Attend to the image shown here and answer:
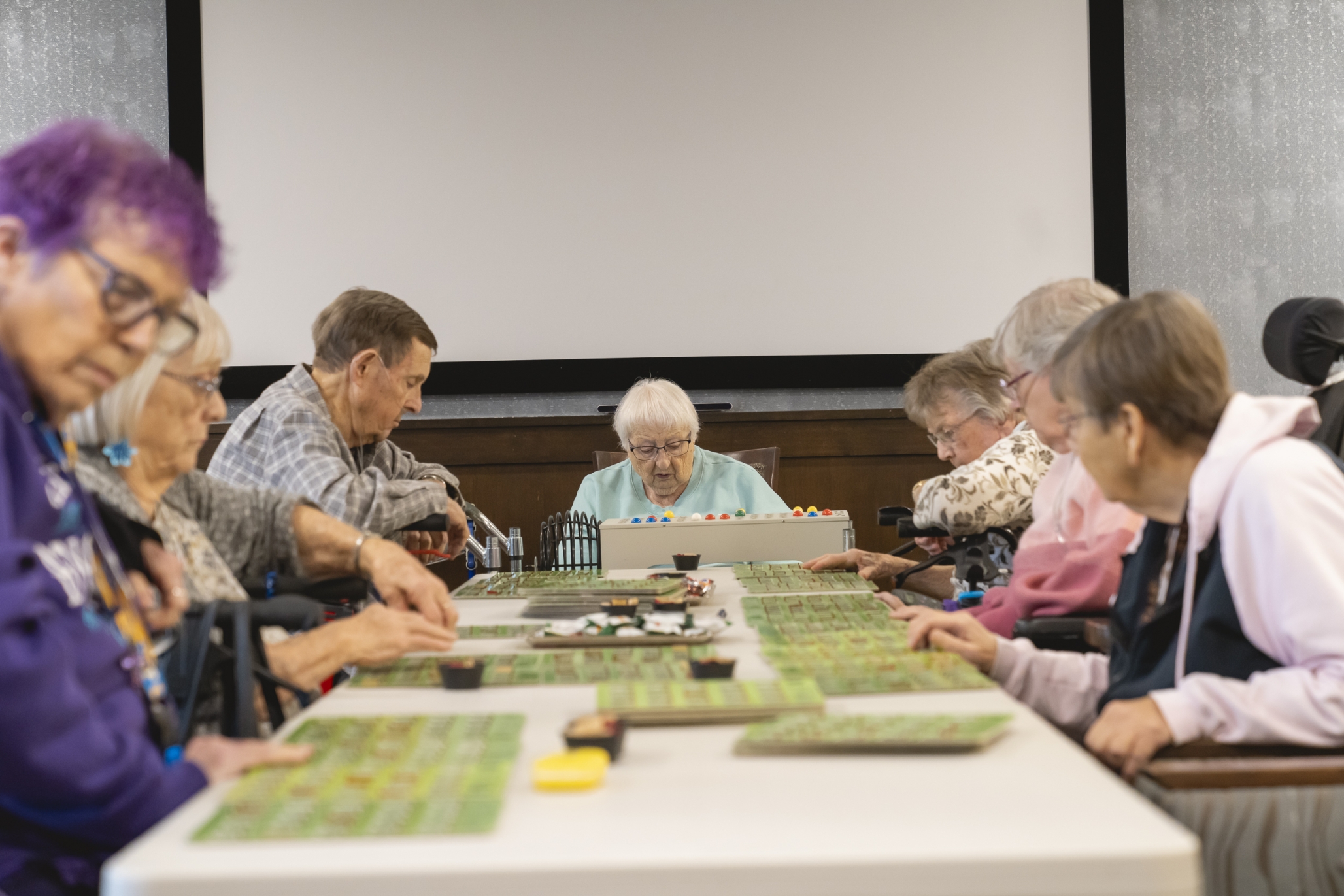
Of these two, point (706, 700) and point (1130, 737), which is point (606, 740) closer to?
point (706, 700)

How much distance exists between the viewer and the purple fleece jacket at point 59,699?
846mm

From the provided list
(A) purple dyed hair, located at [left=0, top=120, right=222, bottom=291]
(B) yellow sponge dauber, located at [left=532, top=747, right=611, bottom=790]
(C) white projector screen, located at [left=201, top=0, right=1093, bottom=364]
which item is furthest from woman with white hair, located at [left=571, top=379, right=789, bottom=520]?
(B) yellow sponge dauber, located at [left=532, top=747, right=611, bottom=790]

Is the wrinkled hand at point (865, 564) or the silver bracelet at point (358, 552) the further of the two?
the wrinkled hand at point (865, 564)

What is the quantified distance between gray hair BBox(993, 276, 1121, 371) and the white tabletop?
1.16 metres

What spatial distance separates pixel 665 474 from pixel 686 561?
1042mm

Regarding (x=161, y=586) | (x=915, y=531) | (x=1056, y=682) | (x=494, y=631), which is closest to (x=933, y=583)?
(x=915, y=531)

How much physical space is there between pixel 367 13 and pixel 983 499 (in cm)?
358

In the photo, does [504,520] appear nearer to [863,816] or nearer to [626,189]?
[626,189]

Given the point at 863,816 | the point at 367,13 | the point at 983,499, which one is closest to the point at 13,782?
the point at 863,816

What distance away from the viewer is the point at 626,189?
15.3 ft

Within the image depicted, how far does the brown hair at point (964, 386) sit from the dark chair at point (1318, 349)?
70 cm

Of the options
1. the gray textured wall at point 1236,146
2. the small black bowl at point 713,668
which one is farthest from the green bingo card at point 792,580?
the gray textured wall at point 1236,146

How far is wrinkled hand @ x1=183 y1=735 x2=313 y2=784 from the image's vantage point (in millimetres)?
926

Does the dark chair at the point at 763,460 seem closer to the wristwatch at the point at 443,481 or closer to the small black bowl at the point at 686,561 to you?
the wristwatch at the point at 443,481
